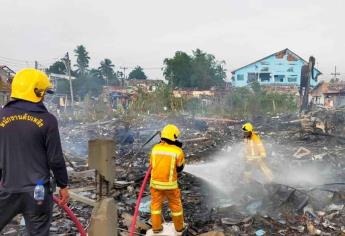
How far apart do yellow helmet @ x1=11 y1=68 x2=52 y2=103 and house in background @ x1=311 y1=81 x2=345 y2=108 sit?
36.3 meters

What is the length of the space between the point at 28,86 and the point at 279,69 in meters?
48.6

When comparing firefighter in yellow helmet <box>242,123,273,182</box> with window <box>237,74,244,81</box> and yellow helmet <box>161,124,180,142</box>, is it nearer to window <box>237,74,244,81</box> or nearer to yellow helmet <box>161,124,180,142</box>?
yellow helmet <box>161,124,180,142</box>

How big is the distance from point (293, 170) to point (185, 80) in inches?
1574

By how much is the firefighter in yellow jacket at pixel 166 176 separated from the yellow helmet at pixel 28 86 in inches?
93.5

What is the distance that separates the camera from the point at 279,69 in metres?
49.8

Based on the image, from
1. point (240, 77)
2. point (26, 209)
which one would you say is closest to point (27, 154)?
point (26, 209)

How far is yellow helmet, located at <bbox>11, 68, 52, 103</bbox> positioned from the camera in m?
3.49

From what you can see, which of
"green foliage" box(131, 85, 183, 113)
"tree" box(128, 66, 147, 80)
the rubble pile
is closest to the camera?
the rubble pile

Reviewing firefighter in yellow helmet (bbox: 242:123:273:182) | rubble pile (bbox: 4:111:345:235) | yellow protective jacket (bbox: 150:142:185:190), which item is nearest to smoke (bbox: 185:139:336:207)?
rubble pile (bbox: 4:111:345:235)

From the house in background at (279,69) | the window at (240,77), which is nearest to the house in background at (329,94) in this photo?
the house in background at (279,69)

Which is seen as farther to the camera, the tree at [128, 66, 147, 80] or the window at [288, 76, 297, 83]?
the tree at [128, 66, 147, 80]

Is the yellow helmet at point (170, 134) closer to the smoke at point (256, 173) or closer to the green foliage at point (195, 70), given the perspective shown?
the smoke at point (256, 173)

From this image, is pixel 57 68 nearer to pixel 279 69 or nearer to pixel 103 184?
pixel 279 69

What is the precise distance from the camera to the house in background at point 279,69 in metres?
49.4
